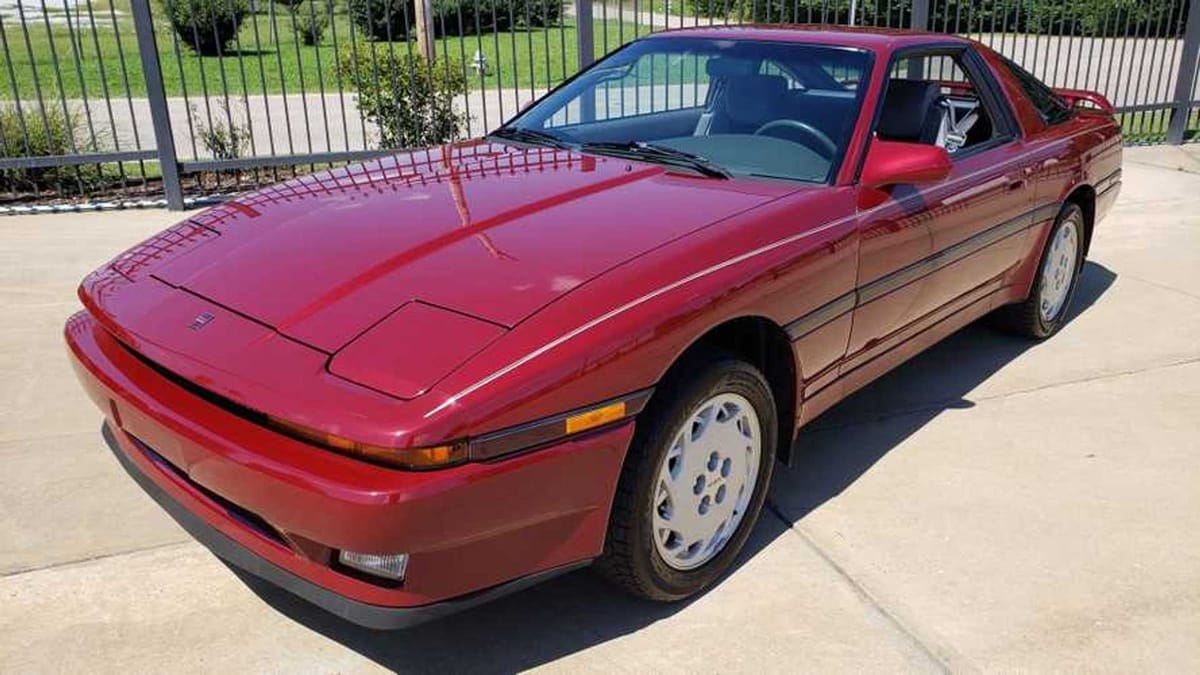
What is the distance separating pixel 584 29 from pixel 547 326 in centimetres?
642

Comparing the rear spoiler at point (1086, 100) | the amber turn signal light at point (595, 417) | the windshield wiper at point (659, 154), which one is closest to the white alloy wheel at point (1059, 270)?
the rear spoiler at point (1086, 100)

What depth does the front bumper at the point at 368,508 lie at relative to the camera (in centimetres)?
212

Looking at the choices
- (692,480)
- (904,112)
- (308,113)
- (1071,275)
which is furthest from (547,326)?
(308,113)

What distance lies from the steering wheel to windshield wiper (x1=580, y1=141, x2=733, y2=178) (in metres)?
0.29

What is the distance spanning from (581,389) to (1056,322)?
3.71 m

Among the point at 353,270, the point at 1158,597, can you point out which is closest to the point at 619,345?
the point at 353,270

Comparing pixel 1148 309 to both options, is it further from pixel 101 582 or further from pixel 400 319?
pixel 101 582

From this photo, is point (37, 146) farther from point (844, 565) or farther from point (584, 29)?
point (844, 565)

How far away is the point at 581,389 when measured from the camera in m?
2.32

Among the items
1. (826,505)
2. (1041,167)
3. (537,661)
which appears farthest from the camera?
(1041,167)

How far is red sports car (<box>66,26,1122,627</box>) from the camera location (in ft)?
7.22

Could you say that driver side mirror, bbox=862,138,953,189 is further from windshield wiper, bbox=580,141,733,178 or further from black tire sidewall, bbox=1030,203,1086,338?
black tire sidewall, bbox=1030,203,1086,338

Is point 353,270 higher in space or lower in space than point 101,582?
higher

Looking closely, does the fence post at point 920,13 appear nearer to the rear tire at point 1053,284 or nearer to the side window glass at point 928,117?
the rear tire at point 1053,284
